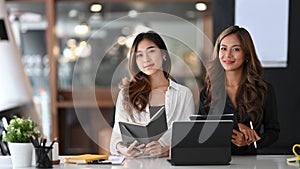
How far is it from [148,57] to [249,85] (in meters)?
0.57

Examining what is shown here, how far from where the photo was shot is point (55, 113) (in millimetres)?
5406

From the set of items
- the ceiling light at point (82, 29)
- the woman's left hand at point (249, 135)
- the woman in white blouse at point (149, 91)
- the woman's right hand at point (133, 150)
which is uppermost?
the ceiling light at point (82, 29)

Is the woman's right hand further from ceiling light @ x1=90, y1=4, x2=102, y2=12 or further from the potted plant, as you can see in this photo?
ceiling light @ x1=90, y1=4, x2=102, y2=12

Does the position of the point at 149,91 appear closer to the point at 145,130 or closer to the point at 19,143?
the point at 145,130

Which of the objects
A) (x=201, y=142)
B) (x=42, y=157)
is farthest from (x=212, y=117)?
(x=42, y=157)

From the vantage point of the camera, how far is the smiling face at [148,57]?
2.95 m

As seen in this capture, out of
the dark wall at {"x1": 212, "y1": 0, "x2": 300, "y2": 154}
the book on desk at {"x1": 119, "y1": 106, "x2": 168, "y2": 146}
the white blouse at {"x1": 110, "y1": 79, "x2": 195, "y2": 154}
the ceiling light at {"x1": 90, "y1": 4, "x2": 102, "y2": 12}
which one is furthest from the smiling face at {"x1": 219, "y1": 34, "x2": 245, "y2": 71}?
the ceiling light at {"x1": 90, "y1": 4, "x2": 102, "y2": 12}

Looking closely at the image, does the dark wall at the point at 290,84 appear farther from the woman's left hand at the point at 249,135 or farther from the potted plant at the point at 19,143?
the potted plant at the point at 19,143

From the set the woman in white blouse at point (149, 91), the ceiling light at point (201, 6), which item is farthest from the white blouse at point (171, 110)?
the ceiling light at point (201, 6)

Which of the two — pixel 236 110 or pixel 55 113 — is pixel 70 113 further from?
pixel 236 110

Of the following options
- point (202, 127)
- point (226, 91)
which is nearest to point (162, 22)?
point (226, 91)

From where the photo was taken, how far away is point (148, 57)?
2959 millimetres

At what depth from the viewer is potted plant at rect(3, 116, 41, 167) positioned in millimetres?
2602

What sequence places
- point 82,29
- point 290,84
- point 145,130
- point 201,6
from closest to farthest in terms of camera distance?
point 145,130 → point 290,84 → point 201,6 → point 82,29
